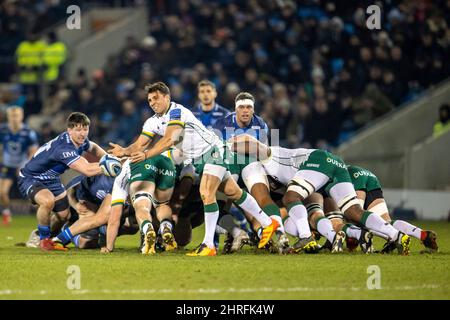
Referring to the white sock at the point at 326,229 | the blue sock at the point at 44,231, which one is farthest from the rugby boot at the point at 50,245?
the white sock at the point at 326,229

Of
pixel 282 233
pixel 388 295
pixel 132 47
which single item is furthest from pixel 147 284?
pixel 132 47

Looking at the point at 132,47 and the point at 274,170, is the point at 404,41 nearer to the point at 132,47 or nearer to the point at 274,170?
A: the point at 132,47

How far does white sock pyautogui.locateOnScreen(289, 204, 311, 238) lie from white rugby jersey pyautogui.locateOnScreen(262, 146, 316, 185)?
2.43 feet

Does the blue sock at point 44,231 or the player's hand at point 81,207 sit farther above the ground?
the player's hand at point 81,207

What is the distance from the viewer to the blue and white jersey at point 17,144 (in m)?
19.5

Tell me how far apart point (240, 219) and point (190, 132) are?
134 cm

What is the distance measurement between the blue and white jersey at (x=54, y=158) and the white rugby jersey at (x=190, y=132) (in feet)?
3.96

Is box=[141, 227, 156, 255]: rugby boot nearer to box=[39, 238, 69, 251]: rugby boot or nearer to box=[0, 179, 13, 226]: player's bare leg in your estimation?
box=[39, 238, 69, 251]: rugby boot

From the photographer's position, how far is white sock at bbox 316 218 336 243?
12.2 meters

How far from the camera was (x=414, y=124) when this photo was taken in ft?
67.3

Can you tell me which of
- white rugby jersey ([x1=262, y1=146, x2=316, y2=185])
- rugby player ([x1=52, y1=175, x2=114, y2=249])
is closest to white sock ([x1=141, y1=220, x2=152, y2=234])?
rugby player ([x1=52, y1=175, x2=114, y2=249])

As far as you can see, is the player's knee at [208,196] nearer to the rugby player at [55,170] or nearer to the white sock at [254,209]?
the white sock at [254,209]

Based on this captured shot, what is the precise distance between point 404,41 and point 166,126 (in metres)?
9.47

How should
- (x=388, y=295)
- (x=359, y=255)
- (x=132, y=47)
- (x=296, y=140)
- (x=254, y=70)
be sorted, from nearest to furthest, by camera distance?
1. (x=388, y=295)
2. (x=359, y=255)
3. (x=296, y=140)
4. (x=254, y=70)
5. (x=132, y=47)
